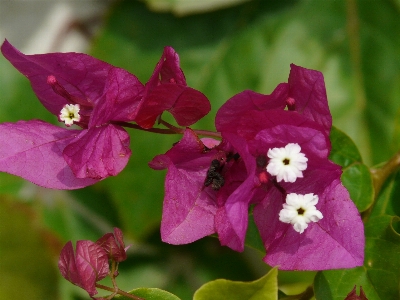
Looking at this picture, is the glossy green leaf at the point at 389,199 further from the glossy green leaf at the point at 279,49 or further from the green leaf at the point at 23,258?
the green leaf at the point at 23,258

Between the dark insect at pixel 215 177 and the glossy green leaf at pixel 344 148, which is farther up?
the dark insect at pixel 215 177

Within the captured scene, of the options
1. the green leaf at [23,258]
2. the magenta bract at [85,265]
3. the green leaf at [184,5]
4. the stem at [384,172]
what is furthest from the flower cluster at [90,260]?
the green leaf at [184,5]

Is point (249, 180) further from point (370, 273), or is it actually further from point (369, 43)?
point (369, 43)

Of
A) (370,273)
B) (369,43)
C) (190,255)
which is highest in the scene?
(369,43)

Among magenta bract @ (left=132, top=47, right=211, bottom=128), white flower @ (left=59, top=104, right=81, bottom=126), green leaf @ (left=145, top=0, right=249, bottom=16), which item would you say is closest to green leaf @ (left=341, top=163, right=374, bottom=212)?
magenta bract @ (left=132, top=47, right=211, bottom=128)

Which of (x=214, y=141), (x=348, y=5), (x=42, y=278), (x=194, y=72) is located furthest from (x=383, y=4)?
(x=42, y=278)

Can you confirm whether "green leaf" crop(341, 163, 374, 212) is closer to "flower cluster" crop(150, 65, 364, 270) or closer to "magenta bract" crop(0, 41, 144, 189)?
"flower cluster" crop(150, 65, 364, 270)

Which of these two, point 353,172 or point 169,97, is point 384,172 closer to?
point 353,172
